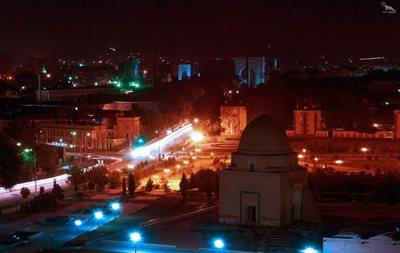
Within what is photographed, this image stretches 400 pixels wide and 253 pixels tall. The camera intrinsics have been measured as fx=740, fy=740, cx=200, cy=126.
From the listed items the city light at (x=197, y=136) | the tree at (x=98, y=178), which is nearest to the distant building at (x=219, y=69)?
the city light at (x=197, y=136)

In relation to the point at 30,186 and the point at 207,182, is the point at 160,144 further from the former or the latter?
the point at 207,182

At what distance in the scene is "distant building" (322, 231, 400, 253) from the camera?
11.8 meters

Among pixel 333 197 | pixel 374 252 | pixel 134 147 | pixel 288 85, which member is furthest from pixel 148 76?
pixel 374 252

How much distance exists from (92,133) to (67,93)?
26925 mm

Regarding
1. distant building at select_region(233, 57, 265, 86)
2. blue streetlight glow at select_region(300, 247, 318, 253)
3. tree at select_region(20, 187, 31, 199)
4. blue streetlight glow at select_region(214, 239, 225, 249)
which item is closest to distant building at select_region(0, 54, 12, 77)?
distant building at select_region(233, 57, 265, 86)

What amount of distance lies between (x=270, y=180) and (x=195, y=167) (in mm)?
9548

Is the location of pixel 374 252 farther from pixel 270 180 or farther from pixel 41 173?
pixel 41 173

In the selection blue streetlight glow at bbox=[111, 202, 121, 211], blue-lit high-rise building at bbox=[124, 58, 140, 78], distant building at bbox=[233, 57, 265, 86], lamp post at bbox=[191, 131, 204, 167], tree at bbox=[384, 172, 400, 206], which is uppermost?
blue-lit high-rise building at bbox=[124, 58, 140, 78]

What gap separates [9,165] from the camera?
21.6 metres

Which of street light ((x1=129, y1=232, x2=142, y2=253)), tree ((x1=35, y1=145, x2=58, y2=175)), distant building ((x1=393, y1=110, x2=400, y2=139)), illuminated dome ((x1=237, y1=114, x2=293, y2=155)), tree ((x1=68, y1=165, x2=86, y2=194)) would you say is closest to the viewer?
street light ((x1=129, y1=232, x2=142, y2=253))

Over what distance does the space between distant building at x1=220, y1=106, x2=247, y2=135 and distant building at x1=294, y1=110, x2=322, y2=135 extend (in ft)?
9.61

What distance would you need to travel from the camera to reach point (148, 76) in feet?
Result: 259

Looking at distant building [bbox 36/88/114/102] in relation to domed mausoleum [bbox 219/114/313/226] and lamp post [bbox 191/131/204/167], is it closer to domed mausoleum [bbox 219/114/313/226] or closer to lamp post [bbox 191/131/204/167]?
lamp post [bbox 191/131/204/167]

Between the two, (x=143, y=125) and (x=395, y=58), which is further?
(x=395, y=58)
